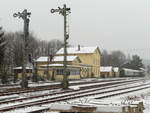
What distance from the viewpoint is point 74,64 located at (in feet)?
249

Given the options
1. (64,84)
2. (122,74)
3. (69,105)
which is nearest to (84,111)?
(69,105)

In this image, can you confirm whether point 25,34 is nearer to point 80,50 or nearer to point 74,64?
point 74,64

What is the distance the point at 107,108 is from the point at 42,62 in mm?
73009

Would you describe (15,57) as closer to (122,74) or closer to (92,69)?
(92,69)

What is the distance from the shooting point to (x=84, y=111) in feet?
35.6

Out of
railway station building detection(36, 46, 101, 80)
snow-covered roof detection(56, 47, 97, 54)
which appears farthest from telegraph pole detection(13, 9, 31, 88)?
snow-covered roof detection(56, 47, 97, 54)

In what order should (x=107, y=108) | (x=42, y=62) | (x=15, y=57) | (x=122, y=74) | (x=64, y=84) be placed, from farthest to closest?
(x=122, y=74) → (x=15, y=57) → (x=42, y=62) → (x=64, y=84) → (x=107, y=108)

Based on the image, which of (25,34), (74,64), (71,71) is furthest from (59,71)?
(25,34)

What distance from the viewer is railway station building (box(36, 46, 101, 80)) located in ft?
217

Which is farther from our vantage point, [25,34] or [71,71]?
[71,71]

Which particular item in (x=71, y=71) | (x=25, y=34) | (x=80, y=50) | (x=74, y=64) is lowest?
(x=71, y=71)

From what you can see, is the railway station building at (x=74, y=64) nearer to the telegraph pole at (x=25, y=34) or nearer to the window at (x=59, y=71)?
the window at (x=59, y=71)

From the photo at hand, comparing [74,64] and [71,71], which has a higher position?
[74,64]

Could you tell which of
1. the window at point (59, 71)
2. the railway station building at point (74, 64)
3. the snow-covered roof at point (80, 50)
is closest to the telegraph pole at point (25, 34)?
the railway station building at point (74, 64)
